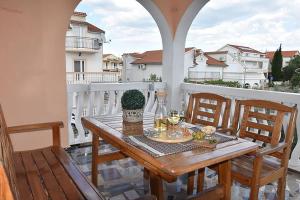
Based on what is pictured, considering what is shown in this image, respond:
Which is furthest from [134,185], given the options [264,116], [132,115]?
[264,116]

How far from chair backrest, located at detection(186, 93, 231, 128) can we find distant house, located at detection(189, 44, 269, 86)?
1.11 metres

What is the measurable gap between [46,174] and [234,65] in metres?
2.98

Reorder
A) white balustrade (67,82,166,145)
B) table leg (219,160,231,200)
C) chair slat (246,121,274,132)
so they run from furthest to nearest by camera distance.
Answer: white balustrade (67,82,166,145) < chair slat (246,121,274,132) < table leg (219,160,231,200)

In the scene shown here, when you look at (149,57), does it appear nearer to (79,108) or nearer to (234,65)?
(234,65)

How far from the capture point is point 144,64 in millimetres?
4883

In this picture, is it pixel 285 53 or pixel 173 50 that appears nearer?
pixel 285 53

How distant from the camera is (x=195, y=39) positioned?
14.7ft

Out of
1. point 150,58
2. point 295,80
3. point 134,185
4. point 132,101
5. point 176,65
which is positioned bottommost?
point 134,185

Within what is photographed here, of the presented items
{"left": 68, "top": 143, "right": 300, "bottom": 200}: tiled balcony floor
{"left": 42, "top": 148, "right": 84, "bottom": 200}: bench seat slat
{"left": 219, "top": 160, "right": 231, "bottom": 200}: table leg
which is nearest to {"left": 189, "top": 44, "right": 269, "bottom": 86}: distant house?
{"left": 68, "top": 143, "right": 300, "bottom": 200}: tiled balcony floor

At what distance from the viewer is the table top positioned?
1.26m

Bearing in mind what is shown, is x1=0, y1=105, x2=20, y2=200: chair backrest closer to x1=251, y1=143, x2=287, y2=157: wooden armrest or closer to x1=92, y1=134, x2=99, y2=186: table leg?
x1=92, y1=134, x2=99, y2=186: table leg

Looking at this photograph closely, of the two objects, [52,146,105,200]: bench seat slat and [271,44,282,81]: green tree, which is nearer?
[52,146,105,200]: bench seat slat

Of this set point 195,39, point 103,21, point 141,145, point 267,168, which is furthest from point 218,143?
point 103,21

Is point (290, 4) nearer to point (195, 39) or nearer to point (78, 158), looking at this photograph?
point (195, 39)
